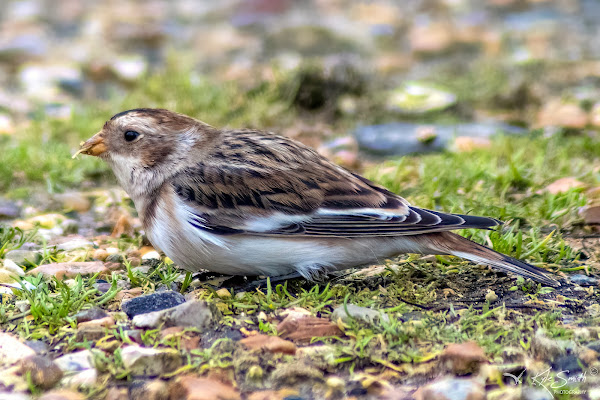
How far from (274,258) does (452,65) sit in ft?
20.5

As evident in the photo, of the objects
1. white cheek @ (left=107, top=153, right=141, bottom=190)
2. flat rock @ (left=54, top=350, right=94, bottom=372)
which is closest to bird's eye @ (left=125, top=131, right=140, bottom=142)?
white cheek @ (left=107, top=153, right=141, bottom=190)

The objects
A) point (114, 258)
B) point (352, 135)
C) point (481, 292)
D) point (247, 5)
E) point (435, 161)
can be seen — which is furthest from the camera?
point (247, 5)

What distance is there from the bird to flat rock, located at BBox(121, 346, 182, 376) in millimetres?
Answer: 802

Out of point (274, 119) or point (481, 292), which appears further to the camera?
point (274, 119)

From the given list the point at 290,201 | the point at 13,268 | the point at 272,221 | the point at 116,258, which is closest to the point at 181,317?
the point at 272,221

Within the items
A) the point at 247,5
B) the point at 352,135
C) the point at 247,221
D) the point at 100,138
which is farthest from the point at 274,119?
the point at 247,5

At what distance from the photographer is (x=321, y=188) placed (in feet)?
12.2

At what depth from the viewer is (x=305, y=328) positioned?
3125mm

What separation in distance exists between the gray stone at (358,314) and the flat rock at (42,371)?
118 centimetres

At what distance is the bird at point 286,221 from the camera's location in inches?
141

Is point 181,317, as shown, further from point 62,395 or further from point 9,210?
point 9,210

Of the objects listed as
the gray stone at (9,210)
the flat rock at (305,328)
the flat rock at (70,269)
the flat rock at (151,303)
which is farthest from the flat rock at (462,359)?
the gray stone at (9,210)

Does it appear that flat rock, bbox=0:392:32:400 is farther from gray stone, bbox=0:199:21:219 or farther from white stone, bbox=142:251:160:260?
gray stone, bbox=0:199:21:219

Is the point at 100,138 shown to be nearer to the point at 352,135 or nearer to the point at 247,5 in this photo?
the point at 352,135
